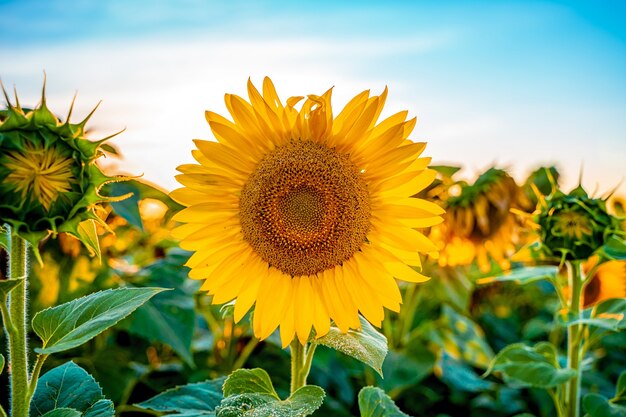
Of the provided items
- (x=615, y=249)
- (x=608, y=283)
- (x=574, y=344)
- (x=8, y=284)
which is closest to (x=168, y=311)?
(x=8, y=284)

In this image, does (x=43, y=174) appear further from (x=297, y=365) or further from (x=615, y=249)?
(x=615, y=249)

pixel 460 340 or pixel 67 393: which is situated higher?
pixel 67 393

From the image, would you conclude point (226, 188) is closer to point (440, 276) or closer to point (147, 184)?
point (147, 184)

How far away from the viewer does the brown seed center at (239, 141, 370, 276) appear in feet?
4.60

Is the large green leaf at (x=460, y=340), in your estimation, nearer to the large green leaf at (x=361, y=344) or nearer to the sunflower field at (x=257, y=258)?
the sunflower field at (x=257, y=258)

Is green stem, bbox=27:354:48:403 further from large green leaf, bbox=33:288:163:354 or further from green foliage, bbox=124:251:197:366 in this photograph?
green foliage, bbox=124:251:197:366

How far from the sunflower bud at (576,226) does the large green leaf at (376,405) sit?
0.64 m

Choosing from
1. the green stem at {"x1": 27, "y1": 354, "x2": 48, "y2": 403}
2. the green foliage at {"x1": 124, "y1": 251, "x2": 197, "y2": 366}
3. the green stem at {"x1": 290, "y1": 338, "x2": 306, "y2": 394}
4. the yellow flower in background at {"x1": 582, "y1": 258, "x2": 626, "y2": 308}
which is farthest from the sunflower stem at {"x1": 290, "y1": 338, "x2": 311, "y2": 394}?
the yellow flower in background at {"x1": 582, "y1": 258, "x2": 626, "y2": 308}

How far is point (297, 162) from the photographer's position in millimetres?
1406

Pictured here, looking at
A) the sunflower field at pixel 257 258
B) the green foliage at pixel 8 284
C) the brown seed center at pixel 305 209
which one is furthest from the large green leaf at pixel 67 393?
the brown seed center at pixel 305 209

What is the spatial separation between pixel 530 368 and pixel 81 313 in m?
1.20

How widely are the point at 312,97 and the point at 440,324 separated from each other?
1769mm

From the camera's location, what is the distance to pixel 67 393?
1.30 meters

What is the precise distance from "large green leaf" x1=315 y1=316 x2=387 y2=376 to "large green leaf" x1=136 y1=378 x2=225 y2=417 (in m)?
0.30
